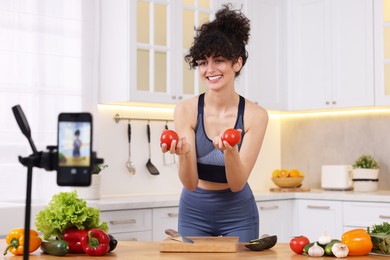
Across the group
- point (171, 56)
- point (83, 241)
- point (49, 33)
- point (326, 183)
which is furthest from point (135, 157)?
point (83, 241)

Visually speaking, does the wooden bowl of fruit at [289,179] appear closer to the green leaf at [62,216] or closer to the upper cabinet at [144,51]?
the upper cabinet at [144,51]

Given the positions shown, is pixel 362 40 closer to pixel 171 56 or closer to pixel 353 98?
pixel 353 98

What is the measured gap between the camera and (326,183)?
5.40 metres

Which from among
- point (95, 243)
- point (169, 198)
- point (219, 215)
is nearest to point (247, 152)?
point (219, 215)

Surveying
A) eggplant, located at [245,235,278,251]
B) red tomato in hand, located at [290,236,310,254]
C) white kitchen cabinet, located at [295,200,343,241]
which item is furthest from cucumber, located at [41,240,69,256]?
white kitchen cabinet, located at [295,200,343,241]

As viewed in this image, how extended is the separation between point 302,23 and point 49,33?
6.65 feet

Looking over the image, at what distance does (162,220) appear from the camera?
4.48m

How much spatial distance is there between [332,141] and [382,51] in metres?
0.90

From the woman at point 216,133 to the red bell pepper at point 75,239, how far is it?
0.59 meters

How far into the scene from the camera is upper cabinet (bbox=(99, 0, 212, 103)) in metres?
4.68

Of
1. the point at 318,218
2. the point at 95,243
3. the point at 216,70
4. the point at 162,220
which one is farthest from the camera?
the point at 318,218

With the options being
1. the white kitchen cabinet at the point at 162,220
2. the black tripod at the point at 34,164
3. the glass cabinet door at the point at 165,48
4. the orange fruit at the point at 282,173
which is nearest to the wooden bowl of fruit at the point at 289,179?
the orange fruit at the point at 282,173

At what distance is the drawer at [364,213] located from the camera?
470cm

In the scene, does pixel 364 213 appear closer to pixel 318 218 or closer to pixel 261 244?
pixel 318 218
